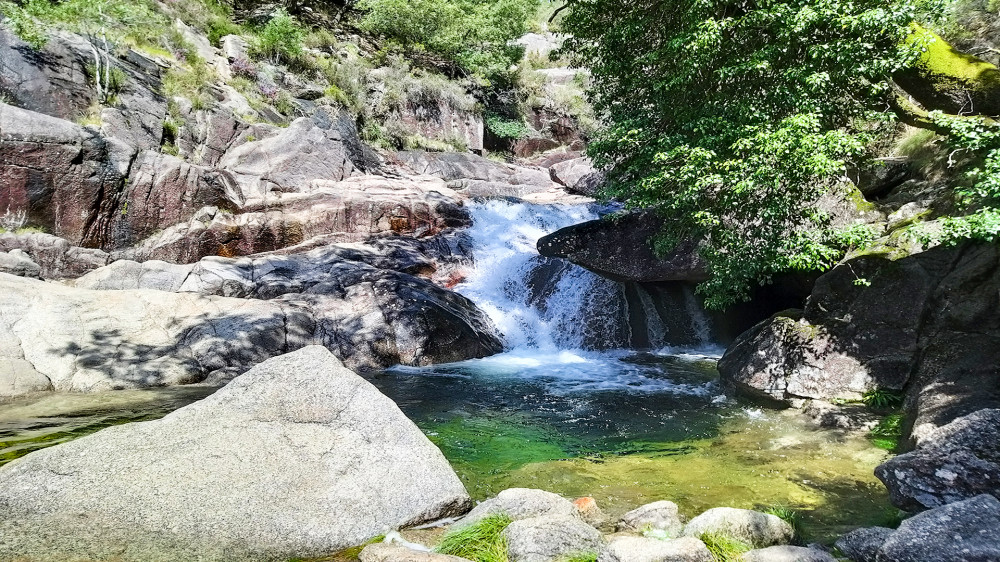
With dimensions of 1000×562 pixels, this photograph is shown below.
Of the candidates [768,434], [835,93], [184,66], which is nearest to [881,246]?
[835,93]

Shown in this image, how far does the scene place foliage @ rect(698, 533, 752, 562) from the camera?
3939 millimetres

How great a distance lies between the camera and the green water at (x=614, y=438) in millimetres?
5715

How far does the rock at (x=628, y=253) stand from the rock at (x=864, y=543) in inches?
375

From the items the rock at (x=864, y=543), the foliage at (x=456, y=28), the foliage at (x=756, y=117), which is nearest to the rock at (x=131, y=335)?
the foliage at (x=756, y=117)

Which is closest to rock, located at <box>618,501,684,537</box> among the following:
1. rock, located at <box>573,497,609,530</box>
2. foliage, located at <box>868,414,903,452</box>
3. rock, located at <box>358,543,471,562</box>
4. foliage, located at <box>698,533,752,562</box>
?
rock, located at <box>573,497,609,530</box>

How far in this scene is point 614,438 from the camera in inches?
308

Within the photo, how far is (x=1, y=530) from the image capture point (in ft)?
11.8

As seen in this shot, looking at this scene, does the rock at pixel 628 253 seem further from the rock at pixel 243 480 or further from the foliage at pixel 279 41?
the foliage at pixel 279 41

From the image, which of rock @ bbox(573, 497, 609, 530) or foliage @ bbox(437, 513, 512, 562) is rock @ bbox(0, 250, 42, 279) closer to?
foliage @ bbox(437, 513, 512, 562)

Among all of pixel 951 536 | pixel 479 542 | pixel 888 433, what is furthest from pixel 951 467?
pixel 479 542

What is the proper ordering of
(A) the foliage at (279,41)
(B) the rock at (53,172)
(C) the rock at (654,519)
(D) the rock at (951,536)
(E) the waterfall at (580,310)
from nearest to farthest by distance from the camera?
1. (D) the rock at (951,536)
2. (C) the rock at (654,519)
3. (B) the rock at (53,172)
4. (E) the waterfall at (580,310)
5. (A) the foliage at (279,41)

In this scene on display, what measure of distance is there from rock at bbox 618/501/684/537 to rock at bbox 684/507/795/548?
267 mm

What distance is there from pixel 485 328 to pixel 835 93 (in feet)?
30.3

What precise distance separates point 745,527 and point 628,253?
10.3 metres
